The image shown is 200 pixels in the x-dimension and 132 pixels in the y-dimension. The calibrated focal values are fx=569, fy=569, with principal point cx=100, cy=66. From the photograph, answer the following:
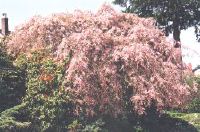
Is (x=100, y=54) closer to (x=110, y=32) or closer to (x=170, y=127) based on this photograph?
(x=110, y=32)

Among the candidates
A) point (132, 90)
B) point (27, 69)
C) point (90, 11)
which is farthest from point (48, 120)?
point (90, 11)

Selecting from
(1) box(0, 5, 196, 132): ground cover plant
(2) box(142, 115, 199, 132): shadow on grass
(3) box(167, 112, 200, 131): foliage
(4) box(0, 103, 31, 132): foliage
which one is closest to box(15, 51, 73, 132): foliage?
(1) box(0, 5, 196, 132): ground cover plant

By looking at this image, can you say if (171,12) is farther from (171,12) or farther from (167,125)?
(167,125)

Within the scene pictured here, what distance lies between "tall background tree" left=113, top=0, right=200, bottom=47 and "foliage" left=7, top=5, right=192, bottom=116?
1520 centimetres

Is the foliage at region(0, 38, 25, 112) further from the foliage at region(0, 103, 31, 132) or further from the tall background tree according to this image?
the tall background tree

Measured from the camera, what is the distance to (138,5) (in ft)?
160

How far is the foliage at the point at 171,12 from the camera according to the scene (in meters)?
47.2

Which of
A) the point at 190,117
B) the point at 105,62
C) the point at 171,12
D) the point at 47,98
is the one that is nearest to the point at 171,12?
the point at 171,12

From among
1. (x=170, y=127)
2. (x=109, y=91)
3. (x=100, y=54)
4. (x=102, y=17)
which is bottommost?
(x=170, y=127)

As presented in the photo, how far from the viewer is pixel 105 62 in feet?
96.4

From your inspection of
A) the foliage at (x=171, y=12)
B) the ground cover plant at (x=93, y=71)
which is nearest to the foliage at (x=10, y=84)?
the ground cover plant at (x=93, y=71)

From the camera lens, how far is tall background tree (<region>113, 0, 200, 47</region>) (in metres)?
47.3

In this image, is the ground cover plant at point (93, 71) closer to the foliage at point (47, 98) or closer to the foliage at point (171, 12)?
the foliage at point (47, 98)

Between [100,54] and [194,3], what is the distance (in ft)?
65.8
